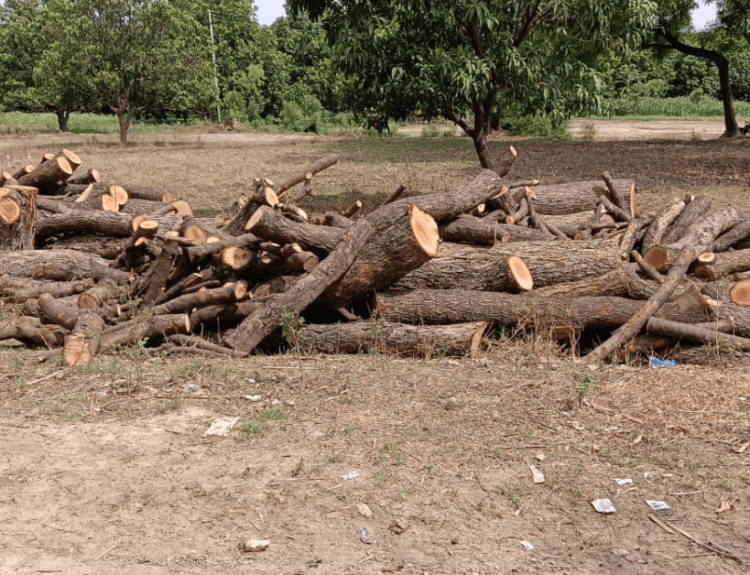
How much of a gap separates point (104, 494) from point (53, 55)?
27470 mm

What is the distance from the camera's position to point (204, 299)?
6668 millimetres

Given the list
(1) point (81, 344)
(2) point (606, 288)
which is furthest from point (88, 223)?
(2) point (606, 288)

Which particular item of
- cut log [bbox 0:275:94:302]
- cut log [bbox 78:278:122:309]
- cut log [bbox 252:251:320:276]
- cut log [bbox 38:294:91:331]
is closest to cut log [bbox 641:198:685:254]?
cut log [bbox 252:251:320:276]

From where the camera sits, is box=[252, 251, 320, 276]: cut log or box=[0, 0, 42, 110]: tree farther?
box=[0, 0, 42, 110]: tree

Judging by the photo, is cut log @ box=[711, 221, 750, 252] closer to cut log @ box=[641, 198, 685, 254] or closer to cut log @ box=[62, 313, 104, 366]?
cut log @ box=[641, 198, 685, 254]

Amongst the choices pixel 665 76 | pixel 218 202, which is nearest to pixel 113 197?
pixel 218 202

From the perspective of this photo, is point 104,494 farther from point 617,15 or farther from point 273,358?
point 617,15

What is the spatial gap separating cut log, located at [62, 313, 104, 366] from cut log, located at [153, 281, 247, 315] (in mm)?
591

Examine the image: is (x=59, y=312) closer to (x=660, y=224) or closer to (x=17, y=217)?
(x=17, y=217)

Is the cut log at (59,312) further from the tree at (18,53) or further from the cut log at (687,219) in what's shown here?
the tree at (18,53)

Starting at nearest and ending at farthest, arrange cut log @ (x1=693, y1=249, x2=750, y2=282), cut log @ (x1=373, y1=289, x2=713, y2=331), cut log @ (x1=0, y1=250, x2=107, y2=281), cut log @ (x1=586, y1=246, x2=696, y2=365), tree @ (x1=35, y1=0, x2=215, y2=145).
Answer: cut log @ (x1=586, y1=246, x2=696, y2=365)
cut log @ (x1=373, y1=289, x2=713, y2=331)
cut log @ (x1=693, y1=249, x2=750, y2=282)
cut log @ (x1=0, y1=250, x2=107, y2=281)
tree @ (x1=35, y1=0, x2=215, y2=145)

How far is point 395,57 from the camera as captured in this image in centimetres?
1260

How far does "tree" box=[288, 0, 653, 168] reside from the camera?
38.7 ft

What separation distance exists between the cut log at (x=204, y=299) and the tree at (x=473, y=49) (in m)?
6.31
